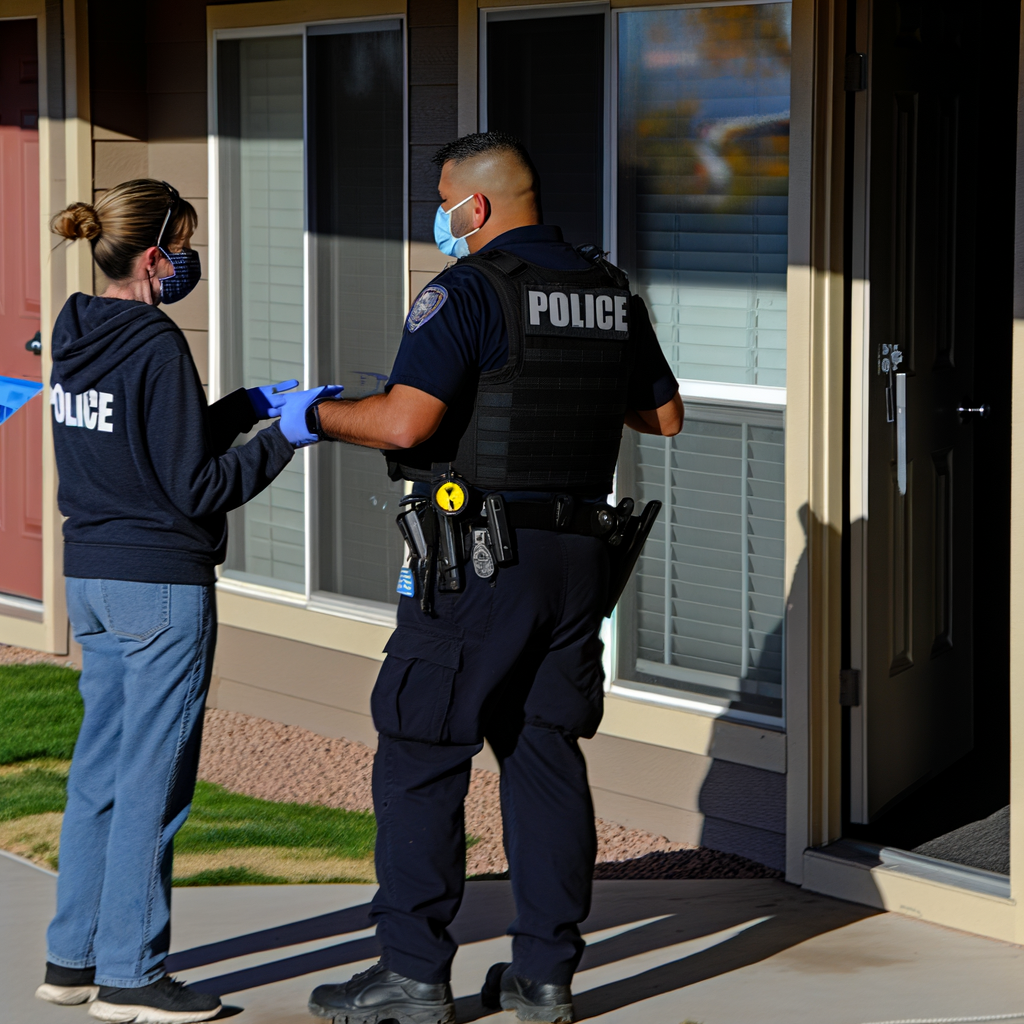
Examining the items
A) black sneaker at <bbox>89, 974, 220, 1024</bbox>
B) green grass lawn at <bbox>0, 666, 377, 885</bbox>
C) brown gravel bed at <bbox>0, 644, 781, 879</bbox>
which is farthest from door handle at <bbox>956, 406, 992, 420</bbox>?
black sneaker at <bbox>89, 974, 220, 1024</bbox>

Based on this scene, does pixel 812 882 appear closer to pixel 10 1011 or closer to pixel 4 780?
pixel 10 1011

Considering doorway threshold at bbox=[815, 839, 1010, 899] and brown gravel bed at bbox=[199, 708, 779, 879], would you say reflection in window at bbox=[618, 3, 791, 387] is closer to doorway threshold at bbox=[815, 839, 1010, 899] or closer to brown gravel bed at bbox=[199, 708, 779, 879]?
doorway threshold at bbox=[815, 839, 1010, 899]

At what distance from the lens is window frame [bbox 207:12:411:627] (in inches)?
228

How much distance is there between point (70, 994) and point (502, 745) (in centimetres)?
111

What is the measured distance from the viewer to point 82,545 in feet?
10.7

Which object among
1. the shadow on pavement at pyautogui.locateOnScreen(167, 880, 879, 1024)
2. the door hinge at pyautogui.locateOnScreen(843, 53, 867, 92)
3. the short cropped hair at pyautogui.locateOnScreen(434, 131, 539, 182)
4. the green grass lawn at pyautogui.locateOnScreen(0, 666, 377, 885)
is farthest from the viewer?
the green grass lawn at pyautogui.locateOnScreen(0, 666, 377, 885)

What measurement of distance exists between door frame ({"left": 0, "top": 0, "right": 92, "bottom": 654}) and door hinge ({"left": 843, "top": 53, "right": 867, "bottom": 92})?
11.3 feet

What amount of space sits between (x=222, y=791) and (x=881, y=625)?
2486mm

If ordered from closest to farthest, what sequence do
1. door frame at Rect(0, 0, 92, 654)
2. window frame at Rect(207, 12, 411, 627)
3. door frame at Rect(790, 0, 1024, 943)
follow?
door frame at Rect(790, 0, 1024, 943), window frame at Rect(207, 12, 411, 627), door frame at Rect(0, 0, 92, 654)

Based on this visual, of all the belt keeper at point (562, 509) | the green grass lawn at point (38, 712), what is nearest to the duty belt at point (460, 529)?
the belt keeper at point (562, 509)

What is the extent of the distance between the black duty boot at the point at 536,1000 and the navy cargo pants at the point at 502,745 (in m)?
0.02

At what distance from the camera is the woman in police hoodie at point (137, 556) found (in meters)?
3.18

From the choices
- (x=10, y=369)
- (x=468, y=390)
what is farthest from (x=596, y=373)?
(x=10, y=369)

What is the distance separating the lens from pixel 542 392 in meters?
3.29
